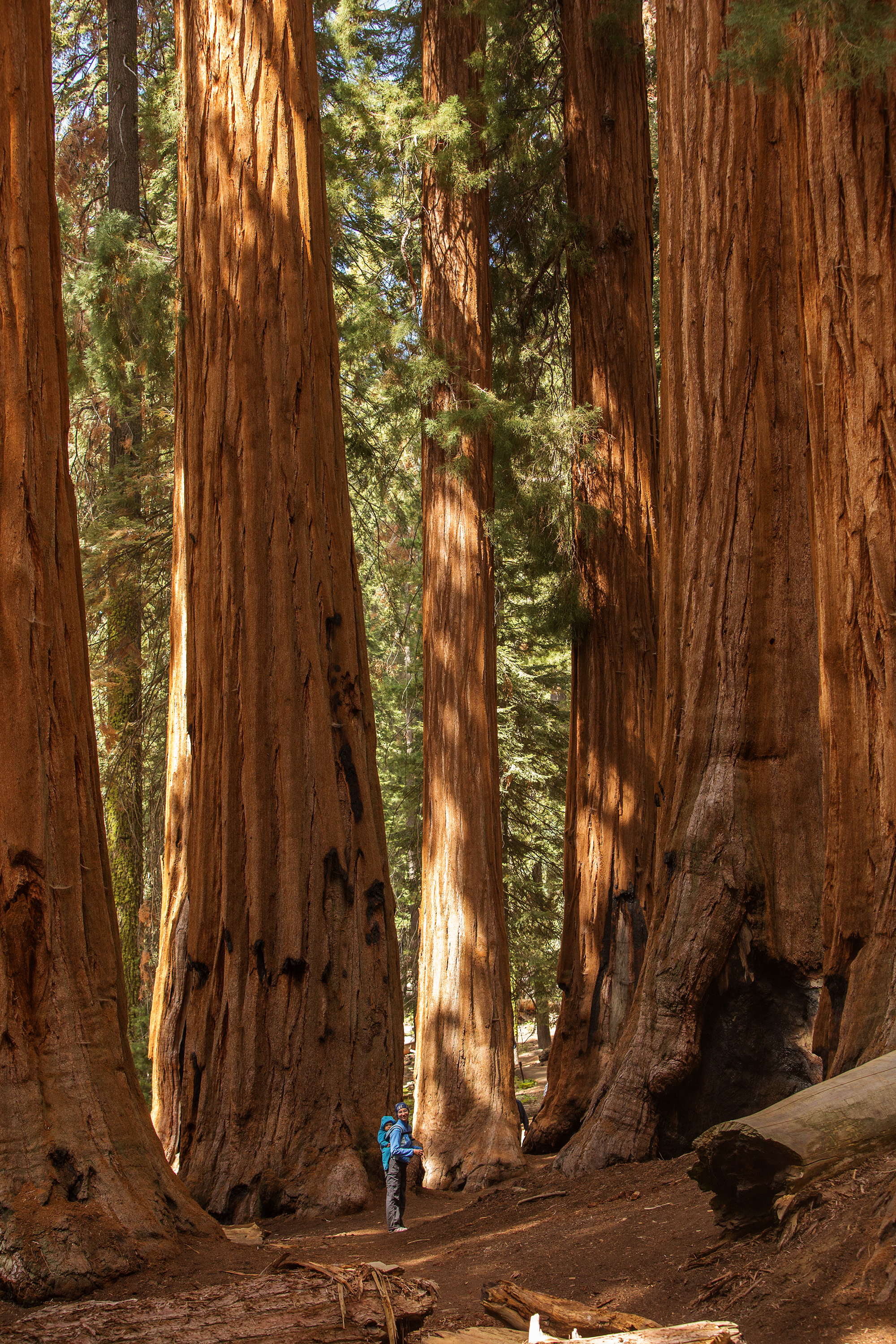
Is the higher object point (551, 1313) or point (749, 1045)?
point (749, 1045)

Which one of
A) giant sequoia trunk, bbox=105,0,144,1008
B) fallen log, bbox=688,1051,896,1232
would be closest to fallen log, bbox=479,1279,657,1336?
fallen log, bbox=688,1051,896,1232

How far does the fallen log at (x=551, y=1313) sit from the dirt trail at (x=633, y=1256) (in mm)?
195

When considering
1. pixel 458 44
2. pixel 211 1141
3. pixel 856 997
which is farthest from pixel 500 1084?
pixel 458 44

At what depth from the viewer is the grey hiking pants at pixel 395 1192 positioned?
5824 mm

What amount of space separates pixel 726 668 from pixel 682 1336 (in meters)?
3.82

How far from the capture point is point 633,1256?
Result: 164 inches

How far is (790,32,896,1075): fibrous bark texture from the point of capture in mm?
4379

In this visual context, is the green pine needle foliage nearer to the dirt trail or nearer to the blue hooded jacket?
the dirt trail

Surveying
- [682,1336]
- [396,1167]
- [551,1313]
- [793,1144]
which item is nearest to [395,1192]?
[396,1167]

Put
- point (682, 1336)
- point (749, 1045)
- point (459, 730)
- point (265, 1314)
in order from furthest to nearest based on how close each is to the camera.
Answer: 1. point (459, 730)
2. point (749, 1045)
3. point (265, 1314)
4. point (682, 1336)

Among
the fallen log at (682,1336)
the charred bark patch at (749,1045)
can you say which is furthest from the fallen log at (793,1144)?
the charred bark patch at (749,1045)

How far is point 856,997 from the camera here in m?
4.25

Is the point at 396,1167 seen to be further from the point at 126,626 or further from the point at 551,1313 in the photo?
the point at 126,626

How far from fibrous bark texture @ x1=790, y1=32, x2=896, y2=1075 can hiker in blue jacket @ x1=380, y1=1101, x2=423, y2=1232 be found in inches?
99.8
